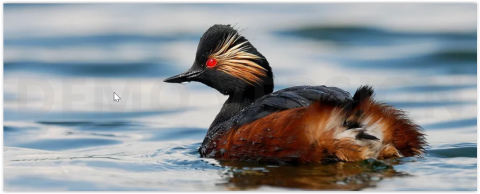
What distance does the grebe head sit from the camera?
776cm

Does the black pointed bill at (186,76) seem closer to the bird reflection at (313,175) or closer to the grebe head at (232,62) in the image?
the grebe head at (232,62)

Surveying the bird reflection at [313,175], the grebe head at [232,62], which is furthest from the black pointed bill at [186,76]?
the bird reflection at [313,175]

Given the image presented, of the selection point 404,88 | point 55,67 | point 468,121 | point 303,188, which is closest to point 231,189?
point 303,188

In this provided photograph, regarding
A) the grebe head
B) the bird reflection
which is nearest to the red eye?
the grebe head

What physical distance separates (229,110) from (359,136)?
1.66m

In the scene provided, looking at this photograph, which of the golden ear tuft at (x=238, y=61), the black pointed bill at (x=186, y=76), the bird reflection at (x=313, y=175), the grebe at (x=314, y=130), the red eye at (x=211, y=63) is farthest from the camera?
the black pointed bill at (x=186, y=76)

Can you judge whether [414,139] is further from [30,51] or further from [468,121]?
[30,51]

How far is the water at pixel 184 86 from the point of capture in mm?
6660

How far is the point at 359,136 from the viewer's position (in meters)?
6.57

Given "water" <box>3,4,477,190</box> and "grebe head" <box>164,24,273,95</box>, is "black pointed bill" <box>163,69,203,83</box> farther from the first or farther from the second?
"water" <box>3,4,477,190</box>

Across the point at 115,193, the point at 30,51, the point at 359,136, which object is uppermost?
the point at 30,51

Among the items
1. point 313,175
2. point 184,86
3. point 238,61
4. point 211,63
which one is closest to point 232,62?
point 238,61

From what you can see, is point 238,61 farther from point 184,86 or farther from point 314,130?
point 184,86

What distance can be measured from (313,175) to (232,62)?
181cm
